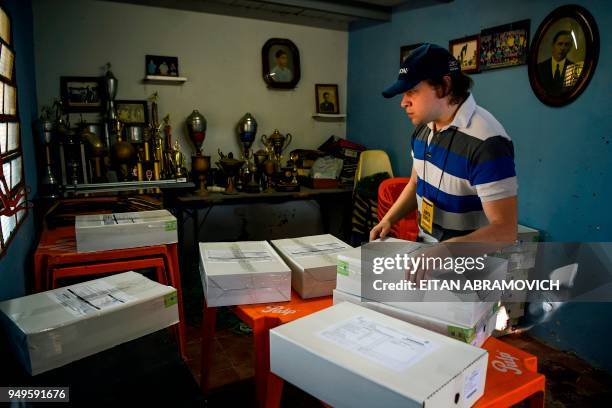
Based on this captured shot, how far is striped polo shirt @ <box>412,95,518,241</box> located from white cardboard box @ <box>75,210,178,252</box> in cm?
132

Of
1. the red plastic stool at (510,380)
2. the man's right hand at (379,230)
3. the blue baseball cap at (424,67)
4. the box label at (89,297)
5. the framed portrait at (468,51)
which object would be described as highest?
the framed portrait at (468,51)

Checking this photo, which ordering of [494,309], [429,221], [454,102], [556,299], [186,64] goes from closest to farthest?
1. [494,309]
2. [454,102]
3. [429,221]
4. [556,299]
5. [186,64]

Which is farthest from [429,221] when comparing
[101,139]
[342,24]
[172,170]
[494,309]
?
[342,24]

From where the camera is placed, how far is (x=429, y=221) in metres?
1.67

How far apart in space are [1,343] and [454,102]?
164 cm

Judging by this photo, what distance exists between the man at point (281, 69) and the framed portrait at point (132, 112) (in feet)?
4.38

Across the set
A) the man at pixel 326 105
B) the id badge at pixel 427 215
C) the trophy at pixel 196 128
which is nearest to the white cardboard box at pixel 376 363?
the id badge at pixel 427 215

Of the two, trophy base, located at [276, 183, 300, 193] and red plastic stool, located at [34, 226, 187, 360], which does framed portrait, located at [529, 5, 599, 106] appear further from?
red plastic stool, located at [34, 226, 187, 360]

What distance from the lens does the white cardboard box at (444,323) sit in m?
1.01

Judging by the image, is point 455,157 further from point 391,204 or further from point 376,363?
point 391,204

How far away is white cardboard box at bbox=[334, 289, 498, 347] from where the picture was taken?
101 centimetres

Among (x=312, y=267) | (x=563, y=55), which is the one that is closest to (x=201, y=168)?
(x=312, y=267)

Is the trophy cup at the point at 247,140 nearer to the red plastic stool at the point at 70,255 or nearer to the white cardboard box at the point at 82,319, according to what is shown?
the red plastic stool at the point at 70,255

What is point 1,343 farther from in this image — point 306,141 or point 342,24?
point 342,24
